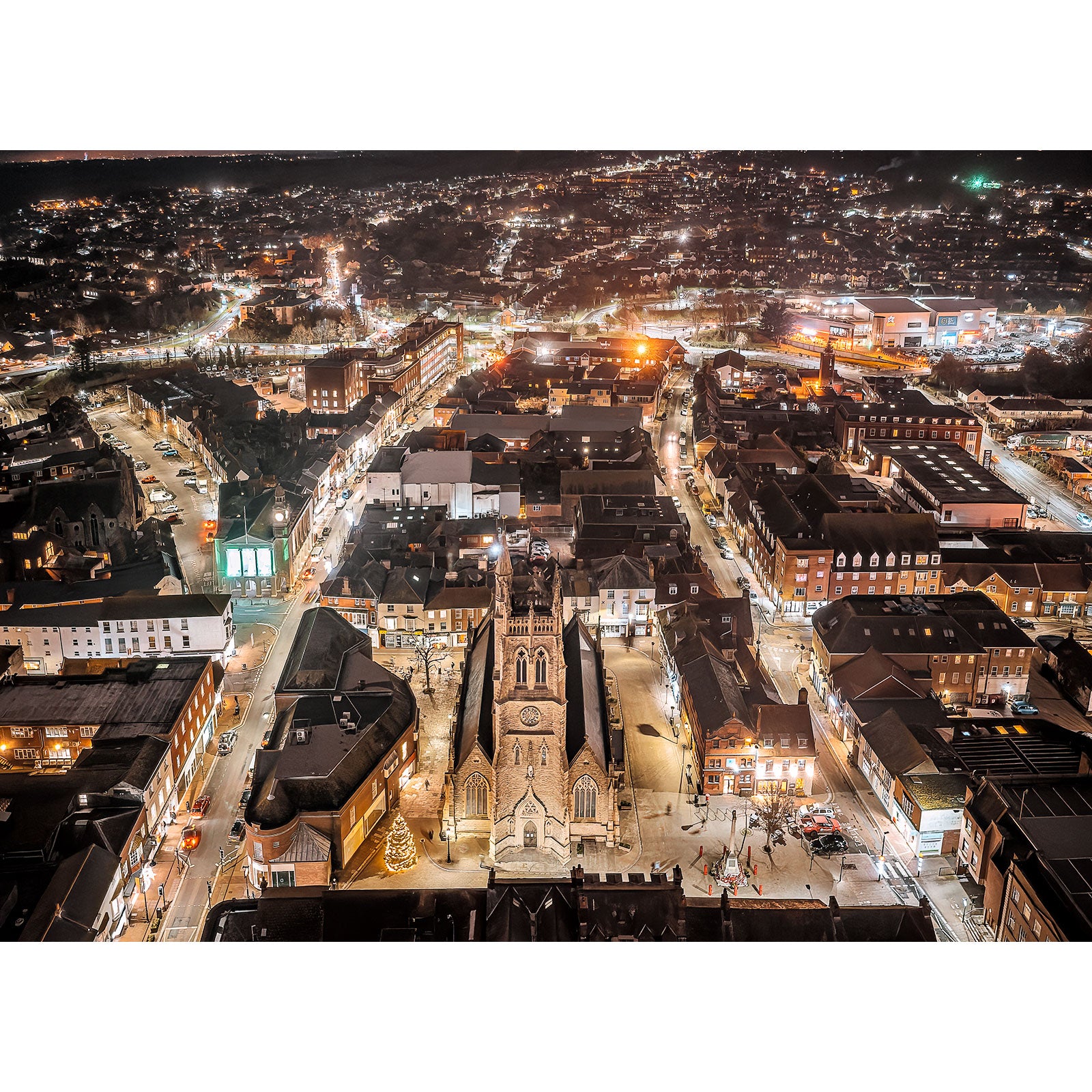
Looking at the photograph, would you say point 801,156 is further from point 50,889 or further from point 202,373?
point 50,889

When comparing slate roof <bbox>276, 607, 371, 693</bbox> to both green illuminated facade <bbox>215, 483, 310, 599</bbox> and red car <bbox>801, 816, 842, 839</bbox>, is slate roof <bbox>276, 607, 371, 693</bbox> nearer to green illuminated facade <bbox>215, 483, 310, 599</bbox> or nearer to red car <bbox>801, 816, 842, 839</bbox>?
green illuminated facade <bbox>215, 483, 310, 599</bbox>

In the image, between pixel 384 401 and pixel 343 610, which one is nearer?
pixel 343 610

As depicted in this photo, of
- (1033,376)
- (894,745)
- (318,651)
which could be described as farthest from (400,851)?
(1033,376)

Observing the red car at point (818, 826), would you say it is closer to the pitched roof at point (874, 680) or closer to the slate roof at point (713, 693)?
the slate roof at point (713, 693)

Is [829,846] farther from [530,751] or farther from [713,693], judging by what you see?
[530,751]

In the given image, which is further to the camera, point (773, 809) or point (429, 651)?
point (429, 651)

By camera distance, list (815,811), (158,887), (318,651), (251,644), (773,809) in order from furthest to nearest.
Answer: (251,644) → (318,651) → (815,811) → (773,809) → (158,887)

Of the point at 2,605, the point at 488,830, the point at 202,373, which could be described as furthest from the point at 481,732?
the point at 202,373
